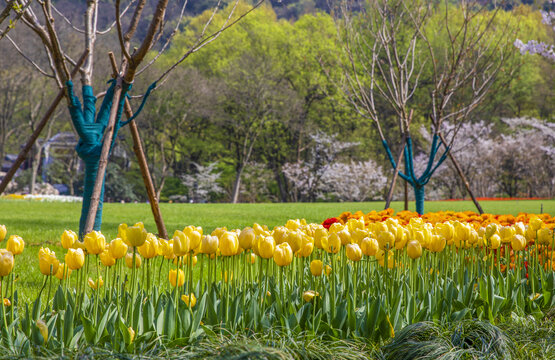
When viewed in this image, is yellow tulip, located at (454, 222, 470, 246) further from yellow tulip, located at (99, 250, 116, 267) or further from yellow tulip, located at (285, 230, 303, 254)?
yellow tulip, located at (99, 250, 116, 267)

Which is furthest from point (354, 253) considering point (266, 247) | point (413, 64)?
point (413, 64)

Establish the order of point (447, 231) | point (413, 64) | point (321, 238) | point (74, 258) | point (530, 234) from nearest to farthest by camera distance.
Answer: point (74, 258), point (321, 238), point (447, 231), point (530, 234), point (413, 64)

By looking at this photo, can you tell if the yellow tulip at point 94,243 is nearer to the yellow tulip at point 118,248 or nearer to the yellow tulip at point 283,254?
the yellow tulip at point 118,248

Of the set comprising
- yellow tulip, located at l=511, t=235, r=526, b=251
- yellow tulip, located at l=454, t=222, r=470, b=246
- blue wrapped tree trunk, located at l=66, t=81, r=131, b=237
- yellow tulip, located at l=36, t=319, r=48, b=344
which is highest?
blue wrapped tree trunk, located at l=66, t=81, r=131, b=237

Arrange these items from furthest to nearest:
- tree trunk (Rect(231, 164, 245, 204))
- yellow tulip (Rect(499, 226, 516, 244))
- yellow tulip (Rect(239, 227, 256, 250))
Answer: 1. tree trunk (Rect(231, 164, 245, 204))
2. yellow tulip (Rect(499, 226, 516, 244))
3. yellow tulip (Rect(239, 227, 256, 250))

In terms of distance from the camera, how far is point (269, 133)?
28.2m

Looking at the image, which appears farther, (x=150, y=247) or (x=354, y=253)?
(x=354, y=253)

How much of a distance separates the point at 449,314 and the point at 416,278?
0.25 metres

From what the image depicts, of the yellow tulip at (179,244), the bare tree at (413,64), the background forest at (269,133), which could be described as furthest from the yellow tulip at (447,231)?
the background forest at (269,133)

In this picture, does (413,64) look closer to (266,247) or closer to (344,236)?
(344,236)

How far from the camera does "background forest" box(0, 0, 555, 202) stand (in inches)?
965

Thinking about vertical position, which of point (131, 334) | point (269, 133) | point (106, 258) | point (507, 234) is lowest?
point (131, 334)

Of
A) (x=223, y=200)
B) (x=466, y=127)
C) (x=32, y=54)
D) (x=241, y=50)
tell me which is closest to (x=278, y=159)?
(x=223, y=200)

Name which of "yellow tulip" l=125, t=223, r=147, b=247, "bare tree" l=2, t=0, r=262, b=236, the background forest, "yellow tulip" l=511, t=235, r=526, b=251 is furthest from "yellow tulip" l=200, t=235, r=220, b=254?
the background forest
